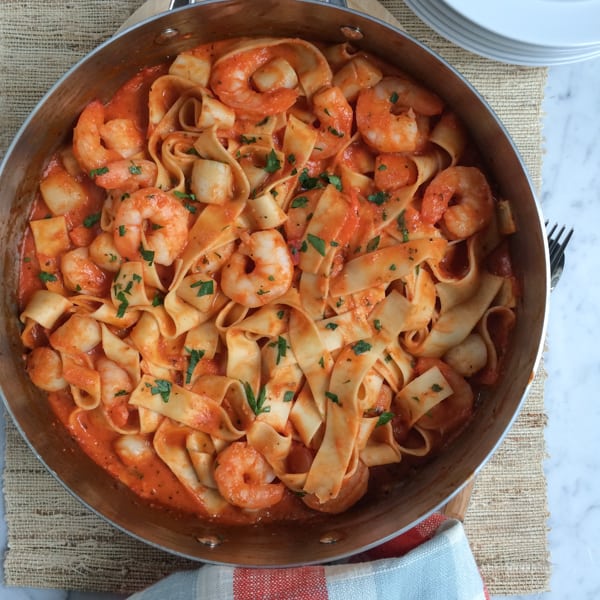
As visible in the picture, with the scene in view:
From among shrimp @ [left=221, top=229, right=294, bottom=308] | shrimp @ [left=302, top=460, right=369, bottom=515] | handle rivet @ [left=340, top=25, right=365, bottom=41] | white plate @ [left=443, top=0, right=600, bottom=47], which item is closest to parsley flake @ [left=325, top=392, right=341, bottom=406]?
shrimp @ [left=302, top=460, right=369, bottom=515]

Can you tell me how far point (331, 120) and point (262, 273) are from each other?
0.91 metres

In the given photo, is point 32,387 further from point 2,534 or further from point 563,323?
point 563,323

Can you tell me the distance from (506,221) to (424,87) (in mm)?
892

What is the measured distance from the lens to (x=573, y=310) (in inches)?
174

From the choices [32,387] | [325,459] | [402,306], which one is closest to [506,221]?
[402,306]

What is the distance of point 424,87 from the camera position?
3998 millimetres

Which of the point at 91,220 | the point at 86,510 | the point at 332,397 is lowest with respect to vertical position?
the point at 86,510

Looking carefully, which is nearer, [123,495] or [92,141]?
[92,141]

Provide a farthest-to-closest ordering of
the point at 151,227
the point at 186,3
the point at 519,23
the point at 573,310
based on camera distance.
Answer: the point at 573,310 < the point at 151,227 < the point at 186,3 < the point at 519,23

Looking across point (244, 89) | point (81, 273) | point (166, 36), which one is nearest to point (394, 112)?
point (244, 89)

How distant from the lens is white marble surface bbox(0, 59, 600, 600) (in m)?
4.40

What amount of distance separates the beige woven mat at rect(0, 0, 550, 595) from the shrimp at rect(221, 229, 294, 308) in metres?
1.56

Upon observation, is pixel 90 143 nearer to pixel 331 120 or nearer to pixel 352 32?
pixel 331 120

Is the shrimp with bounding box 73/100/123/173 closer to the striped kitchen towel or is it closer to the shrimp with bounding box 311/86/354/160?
the shrimp with bounding box 311/86/354/160
